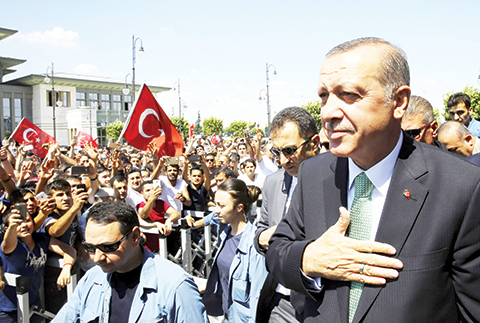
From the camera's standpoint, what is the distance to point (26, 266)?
399 centimetres

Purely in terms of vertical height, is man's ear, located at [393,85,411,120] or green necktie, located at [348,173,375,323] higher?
man's ear, located at [393,85,411,120]

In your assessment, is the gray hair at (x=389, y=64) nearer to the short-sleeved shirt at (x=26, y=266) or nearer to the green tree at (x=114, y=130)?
the short-sleeved shirt at (x=26, y=266)

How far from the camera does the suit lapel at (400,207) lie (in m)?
1.28

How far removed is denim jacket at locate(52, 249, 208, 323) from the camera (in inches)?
104

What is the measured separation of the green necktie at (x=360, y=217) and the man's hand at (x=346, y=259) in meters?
0.07

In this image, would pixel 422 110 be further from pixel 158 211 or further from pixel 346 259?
pixel 158 211

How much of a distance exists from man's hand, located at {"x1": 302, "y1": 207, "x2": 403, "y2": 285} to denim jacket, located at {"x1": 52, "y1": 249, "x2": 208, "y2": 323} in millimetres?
1536

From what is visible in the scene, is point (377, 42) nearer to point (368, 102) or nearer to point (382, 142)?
point (368, 102)

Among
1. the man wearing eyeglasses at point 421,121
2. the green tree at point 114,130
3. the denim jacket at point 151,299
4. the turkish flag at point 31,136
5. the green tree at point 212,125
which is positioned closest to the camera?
the denim jacket at point 151,299

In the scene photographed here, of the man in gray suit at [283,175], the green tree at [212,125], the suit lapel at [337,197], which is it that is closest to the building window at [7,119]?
the green tree at [212,125]

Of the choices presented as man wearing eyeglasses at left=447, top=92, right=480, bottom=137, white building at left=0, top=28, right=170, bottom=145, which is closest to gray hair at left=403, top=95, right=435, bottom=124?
man wearing eyeglasses at left=447, top=92, right=480, bottom=137

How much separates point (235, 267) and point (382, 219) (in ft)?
8.09

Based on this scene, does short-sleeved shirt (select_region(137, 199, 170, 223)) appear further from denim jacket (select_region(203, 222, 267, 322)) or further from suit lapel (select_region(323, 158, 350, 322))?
suit lapel (select_region(323, 158, 350, 322))

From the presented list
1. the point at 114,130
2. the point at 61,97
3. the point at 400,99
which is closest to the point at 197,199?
the point at 400,99
